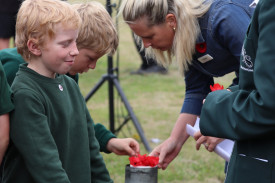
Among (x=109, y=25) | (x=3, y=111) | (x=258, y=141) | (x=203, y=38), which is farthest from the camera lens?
(x=203, y=38)

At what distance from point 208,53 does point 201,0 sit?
0.32 m

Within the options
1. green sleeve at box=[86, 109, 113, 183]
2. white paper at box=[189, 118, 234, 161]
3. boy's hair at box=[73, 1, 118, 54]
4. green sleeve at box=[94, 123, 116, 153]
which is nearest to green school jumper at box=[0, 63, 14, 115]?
green sleeve at box=[86, 109, 113, 183]

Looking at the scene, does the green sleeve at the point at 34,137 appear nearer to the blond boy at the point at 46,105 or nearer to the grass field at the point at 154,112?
the blond boy at the point at 46,105

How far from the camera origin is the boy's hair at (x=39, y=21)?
2.26 m

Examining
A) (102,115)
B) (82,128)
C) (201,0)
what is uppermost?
(201,0)

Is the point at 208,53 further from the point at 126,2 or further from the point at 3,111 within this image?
the point at 3,111

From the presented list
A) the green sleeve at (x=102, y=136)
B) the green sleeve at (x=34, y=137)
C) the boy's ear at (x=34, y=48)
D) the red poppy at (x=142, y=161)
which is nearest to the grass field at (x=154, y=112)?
the green sleeve at (x=102, y=136)

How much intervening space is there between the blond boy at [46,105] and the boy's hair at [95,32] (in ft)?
1.14

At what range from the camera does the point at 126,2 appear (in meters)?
3.27

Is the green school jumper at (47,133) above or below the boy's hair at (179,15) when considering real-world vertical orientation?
below

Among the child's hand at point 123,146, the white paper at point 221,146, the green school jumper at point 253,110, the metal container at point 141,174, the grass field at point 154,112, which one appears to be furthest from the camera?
the grass field at point 154,112

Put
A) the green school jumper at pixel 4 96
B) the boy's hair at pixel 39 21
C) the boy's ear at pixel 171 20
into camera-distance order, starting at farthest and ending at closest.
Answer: the boy's ear at pixel 171 20
the boy's hair at pixel 39 21
the green school jumper at pixel 4 96

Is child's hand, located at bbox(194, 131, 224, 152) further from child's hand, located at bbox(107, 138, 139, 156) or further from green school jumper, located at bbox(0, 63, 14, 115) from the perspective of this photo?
green school jumper, located at bbox(0, 63, 14, 115)

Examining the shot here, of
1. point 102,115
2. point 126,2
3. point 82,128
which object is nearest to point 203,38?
point 126,2
